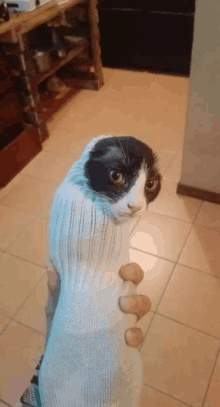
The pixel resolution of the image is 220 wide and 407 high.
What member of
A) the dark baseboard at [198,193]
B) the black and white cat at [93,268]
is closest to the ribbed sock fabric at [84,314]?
the black and white cat at [93,268]

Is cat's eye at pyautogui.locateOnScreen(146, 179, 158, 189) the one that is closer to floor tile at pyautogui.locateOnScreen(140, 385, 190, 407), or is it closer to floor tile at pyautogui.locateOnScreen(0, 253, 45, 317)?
floor tile at pyautogui.locateOnScreen(140, 385, 190, 407)

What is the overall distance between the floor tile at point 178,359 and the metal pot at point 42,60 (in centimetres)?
178

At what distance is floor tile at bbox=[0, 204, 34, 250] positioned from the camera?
164 cm

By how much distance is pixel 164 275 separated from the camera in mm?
1433

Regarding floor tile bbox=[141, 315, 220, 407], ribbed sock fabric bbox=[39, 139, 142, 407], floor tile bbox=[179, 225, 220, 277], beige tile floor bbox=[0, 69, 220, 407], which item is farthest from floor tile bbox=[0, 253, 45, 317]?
ribbed sock fabric bbox=[39, 139, 142, 407]

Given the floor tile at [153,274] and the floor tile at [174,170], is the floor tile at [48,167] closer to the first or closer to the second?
the floor tile at [174,170]

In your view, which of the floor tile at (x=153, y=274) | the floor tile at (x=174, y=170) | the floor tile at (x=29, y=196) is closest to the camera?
the floor tile at (x=153, y=274)

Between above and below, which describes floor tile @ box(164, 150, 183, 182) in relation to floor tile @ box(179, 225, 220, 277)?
above

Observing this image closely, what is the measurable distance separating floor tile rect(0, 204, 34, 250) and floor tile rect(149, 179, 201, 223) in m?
0.70

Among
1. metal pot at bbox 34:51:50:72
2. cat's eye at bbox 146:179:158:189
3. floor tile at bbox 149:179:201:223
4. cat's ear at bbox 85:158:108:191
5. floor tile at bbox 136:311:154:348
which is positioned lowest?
floor tile at bbox 136:311:154:348

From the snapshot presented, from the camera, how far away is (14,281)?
1.46 meters

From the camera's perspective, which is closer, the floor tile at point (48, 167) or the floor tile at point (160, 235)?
the floor tile at point (160, 235)

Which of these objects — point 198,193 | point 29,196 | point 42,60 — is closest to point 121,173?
point 198,193

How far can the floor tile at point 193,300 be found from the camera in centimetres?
A: 128
